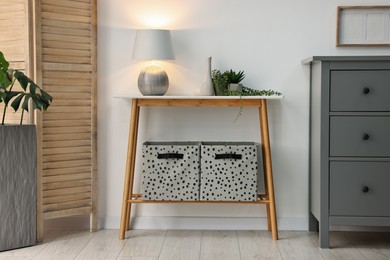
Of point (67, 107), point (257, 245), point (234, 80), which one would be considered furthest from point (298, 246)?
point (67, 107)

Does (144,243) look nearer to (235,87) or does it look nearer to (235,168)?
(235,168)

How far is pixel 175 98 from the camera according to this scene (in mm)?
3217

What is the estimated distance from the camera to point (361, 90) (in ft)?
9.96

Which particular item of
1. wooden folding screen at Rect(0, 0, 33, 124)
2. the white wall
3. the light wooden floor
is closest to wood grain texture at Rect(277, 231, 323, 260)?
the light wooden floor

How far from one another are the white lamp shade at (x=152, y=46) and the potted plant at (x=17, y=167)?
587 millimetres

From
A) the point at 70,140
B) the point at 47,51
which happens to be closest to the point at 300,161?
the point at 70,140

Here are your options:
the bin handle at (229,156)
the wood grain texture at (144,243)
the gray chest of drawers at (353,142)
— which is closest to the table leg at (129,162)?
the wood grain texture at (144,243)

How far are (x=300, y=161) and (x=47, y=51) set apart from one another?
164 centimetres

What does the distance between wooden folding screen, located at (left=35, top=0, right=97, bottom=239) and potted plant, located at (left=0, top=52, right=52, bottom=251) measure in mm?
151

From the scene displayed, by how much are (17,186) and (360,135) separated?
185cm

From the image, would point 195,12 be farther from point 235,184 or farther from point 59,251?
point 59,251

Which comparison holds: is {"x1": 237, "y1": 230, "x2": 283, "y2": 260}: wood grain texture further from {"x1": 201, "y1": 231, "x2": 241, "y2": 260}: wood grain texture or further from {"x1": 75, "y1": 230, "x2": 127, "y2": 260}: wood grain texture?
{"x1": 75, "y1": 230, "x2": 127, "y2": 260}: wood grain texture

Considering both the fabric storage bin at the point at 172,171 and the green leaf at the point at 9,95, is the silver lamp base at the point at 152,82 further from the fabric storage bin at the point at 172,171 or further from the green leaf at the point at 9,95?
the green leaf at the point at 9,95

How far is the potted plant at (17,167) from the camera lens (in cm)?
296
